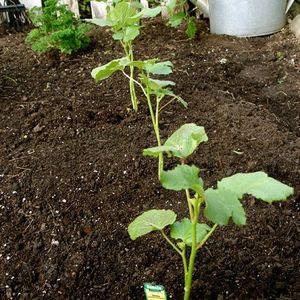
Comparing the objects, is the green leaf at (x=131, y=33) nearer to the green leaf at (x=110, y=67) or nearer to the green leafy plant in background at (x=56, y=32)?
the green leaf at (x=110, y=67)

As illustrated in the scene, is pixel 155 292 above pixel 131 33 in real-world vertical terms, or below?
below

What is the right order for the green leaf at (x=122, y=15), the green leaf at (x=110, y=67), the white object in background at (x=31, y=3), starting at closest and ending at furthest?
the green leaf at (x=110, y=67) → the green leaf at (x=122, y=15) → the white object in background at (x=31, y=3)

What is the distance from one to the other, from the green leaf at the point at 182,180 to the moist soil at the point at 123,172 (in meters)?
0.57

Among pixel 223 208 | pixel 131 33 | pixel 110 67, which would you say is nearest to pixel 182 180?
pixel 223 208

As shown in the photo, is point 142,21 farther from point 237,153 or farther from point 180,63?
point 237,153

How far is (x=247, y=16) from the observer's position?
11.2ft

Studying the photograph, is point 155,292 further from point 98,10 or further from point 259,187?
point 98,10

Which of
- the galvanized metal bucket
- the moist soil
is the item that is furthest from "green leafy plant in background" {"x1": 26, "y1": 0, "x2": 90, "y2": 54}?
the galvanized metal bucket

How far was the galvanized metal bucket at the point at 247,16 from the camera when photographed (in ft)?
11.1

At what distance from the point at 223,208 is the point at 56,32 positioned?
2.10 meters

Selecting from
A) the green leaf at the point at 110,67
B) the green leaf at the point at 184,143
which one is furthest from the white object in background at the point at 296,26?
the green leaf at the point at 184,143

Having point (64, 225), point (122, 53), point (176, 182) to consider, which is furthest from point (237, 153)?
point (122, 53)

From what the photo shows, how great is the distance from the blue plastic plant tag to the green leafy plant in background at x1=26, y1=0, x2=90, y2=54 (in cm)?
194

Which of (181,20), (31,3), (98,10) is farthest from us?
(31,3)
